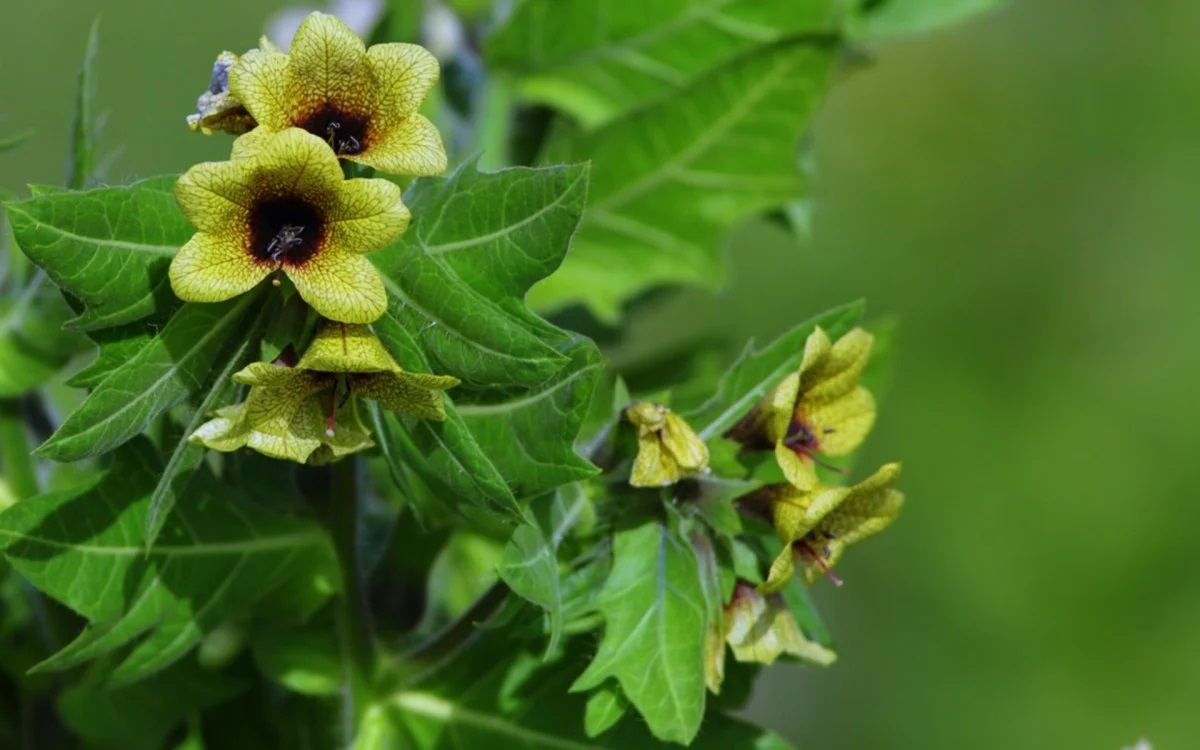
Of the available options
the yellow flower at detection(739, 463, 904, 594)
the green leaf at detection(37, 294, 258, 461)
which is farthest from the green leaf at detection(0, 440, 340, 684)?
Result: the yellow flower at detection(739, 463, 904, 594)

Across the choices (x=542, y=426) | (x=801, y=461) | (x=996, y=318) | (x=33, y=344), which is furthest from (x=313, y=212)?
(x=996, y=318)

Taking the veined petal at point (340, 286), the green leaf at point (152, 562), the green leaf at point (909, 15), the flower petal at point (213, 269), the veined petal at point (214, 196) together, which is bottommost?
the green leaf at point (152, 562)

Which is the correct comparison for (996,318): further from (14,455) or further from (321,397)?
(321,397)

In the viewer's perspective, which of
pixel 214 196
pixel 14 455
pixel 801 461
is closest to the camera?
pixel 214 196

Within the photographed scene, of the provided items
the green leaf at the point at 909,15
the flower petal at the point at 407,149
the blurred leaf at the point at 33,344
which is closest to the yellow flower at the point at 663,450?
the flower petal at the point at 407,149

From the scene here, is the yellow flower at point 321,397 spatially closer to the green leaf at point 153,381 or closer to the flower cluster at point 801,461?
the green leaf at point 153,381

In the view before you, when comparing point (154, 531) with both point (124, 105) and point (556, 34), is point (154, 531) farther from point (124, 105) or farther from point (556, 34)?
point (124, 105)

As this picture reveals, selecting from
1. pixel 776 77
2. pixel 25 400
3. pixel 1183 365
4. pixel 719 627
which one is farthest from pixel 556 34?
pixel 1183 365
